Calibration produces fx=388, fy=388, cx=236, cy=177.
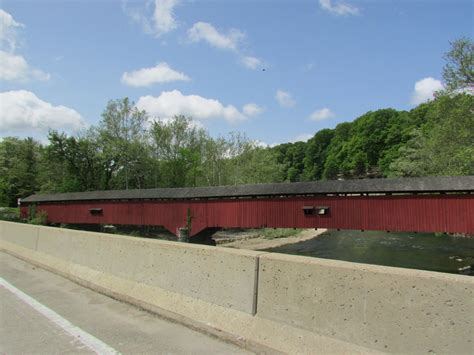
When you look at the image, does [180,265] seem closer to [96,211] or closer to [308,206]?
[308,206]

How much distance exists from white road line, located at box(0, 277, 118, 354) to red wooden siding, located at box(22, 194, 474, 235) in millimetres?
16955

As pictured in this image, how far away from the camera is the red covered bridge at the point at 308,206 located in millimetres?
18203

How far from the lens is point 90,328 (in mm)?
4250

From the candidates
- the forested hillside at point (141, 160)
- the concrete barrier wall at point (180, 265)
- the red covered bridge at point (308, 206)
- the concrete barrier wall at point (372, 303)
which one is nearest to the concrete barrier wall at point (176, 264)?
the concrete barrier wall at point (180, 265)

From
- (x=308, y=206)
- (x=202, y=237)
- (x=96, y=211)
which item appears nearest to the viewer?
(x=308, y=206)

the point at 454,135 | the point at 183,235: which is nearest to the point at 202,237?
the point at 183,235

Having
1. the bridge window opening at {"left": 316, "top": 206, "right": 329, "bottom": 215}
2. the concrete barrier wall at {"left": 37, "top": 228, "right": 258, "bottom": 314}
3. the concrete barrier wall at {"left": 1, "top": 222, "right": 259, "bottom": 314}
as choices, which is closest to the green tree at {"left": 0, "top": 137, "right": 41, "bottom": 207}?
the bridge window opening at {"left": 316, "top": 206, "right": 329, "bottom": 215}

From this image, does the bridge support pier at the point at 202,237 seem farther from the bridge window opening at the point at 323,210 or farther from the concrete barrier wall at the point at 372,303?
the concrete barrier wall at the point at 372,303

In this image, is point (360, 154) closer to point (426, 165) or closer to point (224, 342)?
point (426, 165)

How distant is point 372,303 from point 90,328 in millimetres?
3019

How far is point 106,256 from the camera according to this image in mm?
6141

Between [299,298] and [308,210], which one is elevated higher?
[308,210]

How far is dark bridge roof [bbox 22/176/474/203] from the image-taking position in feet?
59.8

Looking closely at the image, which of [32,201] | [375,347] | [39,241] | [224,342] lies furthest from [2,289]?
[32,201]
